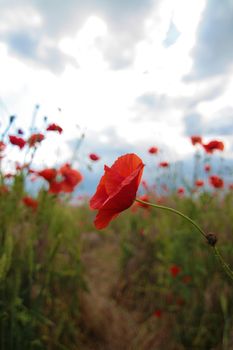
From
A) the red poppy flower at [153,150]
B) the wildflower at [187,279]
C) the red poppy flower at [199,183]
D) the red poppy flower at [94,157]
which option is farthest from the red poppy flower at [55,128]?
the red poppy flower at [153,150]

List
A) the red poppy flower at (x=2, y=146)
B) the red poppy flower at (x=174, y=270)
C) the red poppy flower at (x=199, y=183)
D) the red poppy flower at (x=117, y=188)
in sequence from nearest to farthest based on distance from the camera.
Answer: the red poppy flower at (x=117, y=188) → the red poppy flower at (x=2, y=146) → the red poppy flower at (x=174, y=270) → the red poppy flower at (x=199, y=183)

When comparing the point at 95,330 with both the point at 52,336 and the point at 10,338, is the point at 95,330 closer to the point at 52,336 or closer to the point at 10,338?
the point at 52,336

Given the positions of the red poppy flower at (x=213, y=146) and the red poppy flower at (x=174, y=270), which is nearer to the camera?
the red poppy flower at (x=174, y=270)

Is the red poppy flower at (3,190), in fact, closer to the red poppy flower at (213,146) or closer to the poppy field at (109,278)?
the poppy field at (109,278)

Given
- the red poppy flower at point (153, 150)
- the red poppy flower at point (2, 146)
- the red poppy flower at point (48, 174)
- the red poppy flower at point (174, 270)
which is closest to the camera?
the red poppy flower at point (2, 146)

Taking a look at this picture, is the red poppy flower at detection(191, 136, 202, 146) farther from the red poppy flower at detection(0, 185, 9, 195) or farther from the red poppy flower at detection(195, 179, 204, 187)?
the red poppy flower at detection(0, 185, 9, 195)

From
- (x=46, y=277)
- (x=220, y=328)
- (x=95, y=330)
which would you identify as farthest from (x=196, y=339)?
(x=46, y=277)
